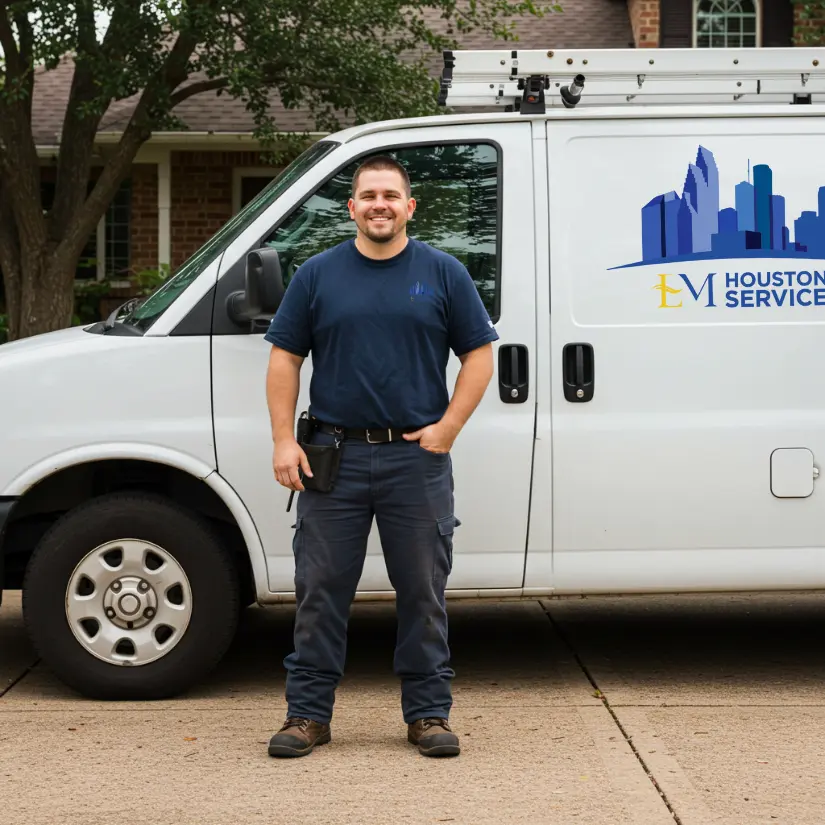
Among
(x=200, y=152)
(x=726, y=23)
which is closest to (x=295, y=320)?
(x=200, y=152)

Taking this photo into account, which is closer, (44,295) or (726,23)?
(44,295)

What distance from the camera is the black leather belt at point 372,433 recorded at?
479 cm

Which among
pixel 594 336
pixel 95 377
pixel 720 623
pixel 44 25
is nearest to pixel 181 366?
pixel 95 377

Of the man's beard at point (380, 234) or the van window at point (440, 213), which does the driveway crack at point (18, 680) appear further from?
the man's beard at point (380, 234)

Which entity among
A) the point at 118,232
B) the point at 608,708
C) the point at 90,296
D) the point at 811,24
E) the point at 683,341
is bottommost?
the point at 608,708

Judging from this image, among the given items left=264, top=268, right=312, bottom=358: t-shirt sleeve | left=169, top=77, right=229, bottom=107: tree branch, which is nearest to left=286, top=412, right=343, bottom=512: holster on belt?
left=264, top=268, right=312, bottom=358: t-shirt sleeve

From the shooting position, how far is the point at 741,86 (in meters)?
5.75

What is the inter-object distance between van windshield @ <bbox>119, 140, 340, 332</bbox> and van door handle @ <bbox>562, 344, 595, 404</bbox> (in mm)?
1189

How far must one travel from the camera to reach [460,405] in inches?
187

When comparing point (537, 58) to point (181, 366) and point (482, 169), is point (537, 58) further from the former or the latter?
point (181, 366)

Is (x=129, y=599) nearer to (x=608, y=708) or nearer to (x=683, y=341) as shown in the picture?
(x=608, y=708)

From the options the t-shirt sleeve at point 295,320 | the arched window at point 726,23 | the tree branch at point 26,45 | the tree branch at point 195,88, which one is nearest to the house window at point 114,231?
the tree branch at point 195,88

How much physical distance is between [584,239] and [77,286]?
12.3 m

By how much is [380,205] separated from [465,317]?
1.47 ft
